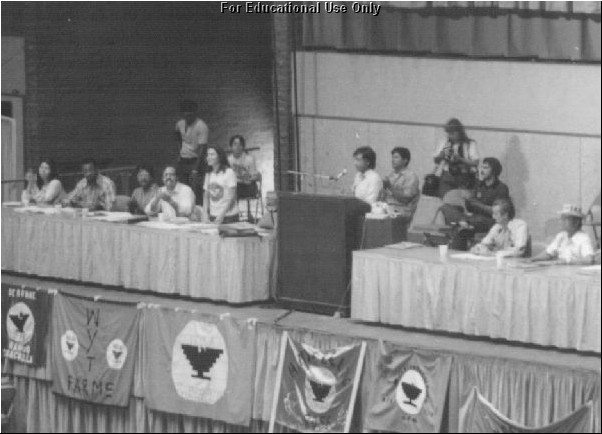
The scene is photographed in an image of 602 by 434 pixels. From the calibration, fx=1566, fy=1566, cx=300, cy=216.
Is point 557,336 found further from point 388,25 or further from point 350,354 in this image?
point 388,25

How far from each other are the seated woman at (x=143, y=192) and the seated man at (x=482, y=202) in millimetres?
3507

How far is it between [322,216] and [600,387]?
3.47 meters

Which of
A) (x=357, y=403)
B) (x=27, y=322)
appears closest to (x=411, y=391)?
(x=357, y=403)

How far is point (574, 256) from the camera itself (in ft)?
45.3

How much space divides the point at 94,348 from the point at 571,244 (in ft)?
18.1

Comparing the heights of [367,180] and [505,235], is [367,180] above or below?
above

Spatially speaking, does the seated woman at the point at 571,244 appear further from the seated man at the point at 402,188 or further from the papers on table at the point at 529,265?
the seated man at the point at 402,188

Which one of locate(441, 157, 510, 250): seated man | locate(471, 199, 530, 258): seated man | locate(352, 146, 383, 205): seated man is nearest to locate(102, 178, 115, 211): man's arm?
locate(352, 146, 383, 205): seated man

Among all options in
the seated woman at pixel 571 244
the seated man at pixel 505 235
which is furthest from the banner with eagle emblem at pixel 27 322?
the seated woman at pixel 571 244

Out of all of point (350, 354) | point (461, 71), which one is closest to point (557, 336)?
point (350, 354)

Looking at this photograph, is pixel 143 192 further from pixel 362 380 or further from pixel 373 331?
pixel 362 380

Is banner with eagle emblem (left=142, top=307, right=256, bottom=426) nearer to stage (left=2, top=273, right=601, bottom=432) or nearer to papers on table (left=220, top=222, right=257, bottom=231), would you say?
stage (left=2, top=273, right=601, bottom=432)

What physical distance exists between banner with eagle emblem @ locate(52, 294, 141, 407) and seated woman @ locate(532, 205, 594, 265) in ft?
15.0

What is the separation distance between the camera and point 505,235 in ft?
47.0
